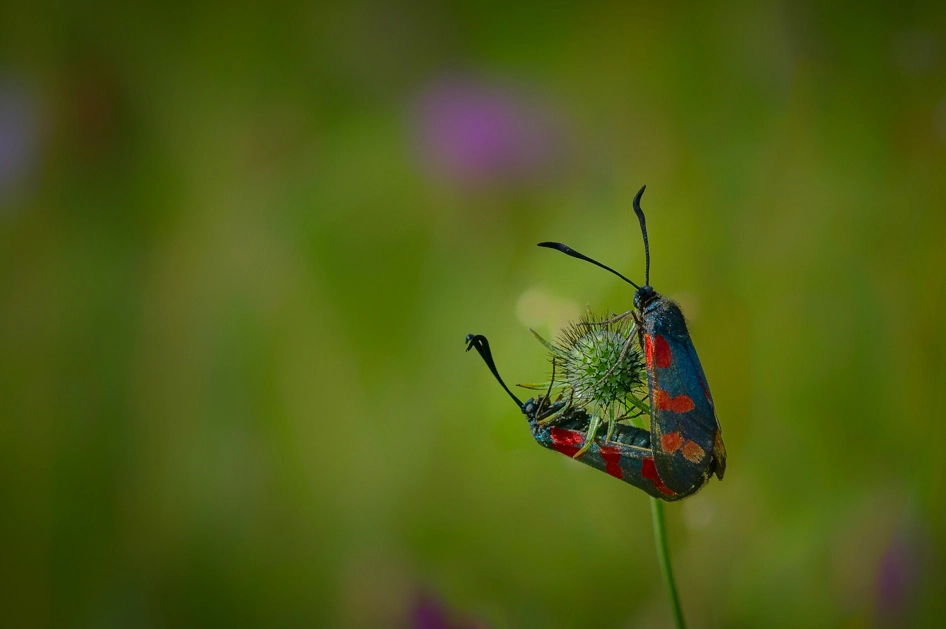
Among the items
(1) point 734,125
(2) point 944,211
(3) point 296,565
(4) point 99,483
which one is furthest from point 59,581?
(2) point 944,211

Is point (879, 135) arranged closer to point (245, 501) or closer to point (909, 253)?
point (909, 253)

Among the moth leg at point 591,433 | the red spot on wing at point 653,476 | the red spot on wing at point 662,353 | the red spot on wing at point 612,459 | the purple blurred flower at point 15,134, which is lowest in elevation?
the red spot on wing at point 653,476

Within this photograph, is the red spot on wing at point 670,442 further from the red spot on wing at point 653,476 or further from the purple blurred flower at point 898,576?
the purple blurred flower at point 898,576

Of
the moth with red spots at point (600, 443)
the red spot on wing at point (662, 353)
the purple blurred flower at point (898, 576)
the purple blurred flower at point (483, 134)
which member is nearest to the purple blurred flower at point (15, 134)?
the purple blurred flower at point (483, 134)

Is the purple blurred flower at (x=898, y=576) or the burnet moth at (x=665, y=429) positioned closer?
the burnet moth at (x=665, y=429)

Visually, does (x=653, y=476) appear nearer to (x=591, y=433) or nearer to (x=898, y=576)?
(x=591, y=433)

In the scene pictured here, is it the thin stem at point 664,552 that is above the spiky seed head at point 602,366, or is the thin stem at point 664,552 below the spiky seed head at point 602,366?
below
